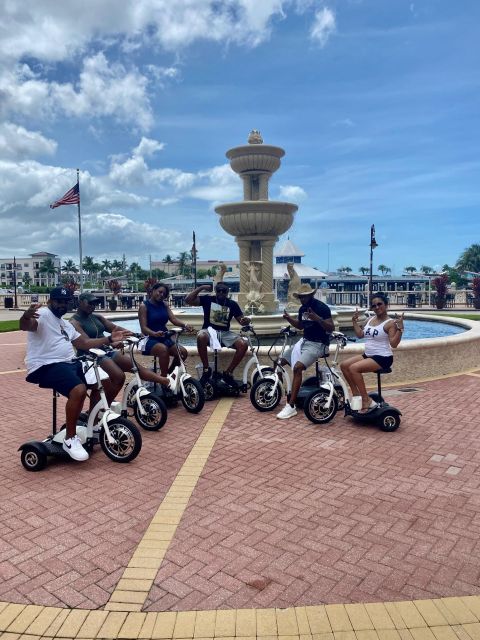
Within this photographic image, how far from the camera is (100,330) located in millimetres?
6871

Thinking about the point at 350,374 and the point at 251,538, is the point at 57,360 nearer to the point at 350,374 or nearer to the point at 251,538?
the point at 251,538

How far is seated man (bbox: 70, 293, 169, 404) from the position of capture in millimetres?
6516

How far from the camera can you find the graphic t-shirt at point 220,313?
28.5ft

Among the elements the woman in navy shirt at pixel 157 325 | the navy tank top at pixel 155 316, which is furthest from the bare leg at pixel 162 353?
the navy tank top at pixel 155 316

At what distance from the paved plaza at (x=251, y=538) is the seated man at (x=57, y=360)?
1.87ft

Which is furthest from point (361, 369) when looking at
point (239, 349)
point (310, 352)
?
point (239, 349)

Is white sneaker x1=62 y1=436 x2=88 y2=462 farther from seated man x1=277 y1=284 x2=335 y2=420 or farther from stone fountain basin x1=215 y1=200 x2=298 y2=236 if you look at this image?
stone fountain basin x1=215 y1=200 x2=298 y2=236

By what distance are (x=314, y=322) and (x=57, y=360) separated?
370cm

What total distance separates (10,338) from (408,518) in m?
19.6

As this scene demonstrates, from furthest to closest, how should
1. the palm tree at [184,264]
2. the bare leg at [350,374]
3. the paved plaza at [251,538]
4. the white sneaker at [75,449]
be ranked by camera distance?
1. the palm tree at [184,264]
2. the bare leg at [350,374]
3. the white sneaker at [75,449]
4. the paved plaza at [251,538]

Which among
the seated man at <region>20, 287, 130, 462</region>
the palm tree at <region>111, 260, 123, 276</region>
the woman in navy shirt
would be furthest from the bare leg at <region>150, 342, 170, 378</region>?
the palm tree at <region>111, 260, 123, 276</region>

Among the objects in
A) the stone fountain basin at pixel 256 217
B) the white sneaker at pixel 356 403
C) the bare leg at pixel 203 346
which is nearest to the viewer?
the white sneaker at pixel 356 403

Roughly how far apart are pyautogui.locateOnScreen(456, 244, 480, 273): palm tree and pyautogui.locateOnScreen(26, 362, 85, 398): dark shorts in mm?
92329

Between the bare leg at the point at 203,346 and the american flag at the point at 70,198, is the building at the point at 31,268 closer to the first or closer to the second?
the american flag at the point at 70,198
